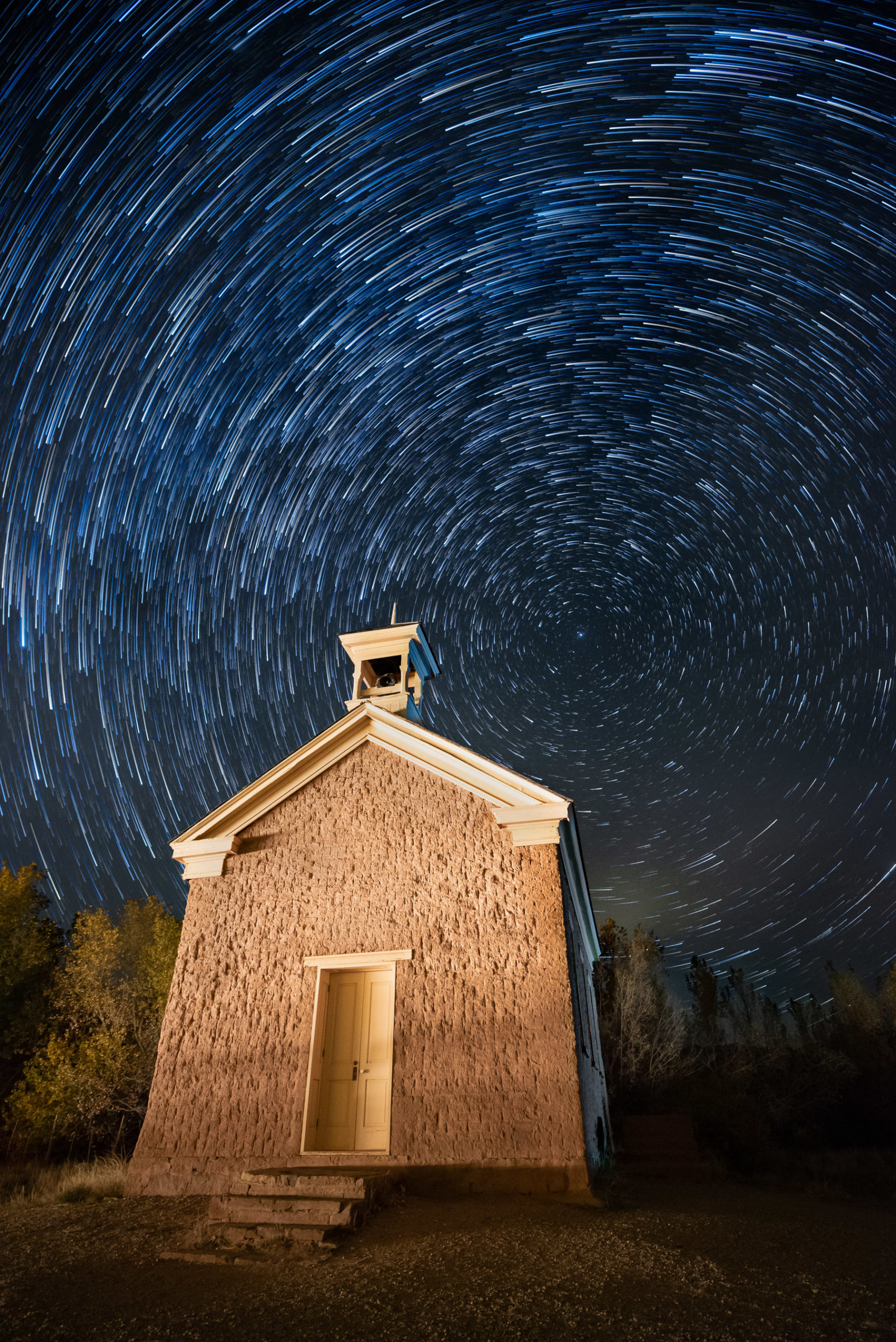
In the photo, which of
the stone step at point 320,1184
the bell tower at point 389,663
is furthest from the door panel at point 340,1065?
the bell tower at point 389,663

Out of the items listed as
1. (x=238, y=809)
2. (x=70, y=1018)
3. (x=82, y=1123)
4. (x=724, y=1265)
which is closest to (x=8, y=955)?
(x=70, y=1018)

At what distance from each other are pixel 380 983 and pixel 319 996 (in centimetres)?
94

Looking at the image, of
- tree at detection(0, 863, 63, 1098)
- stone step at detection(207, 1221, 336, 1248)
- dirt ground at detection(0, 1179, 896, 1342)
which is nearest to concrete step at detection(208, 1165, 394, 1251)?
stone step at detection(207, 1221, 336, 1248)

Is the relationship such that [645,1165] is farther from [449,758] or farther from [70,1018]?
[70,1018]

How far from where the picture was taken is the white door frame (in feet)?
31.7

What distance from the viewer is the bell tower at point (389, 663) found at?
15297 mm

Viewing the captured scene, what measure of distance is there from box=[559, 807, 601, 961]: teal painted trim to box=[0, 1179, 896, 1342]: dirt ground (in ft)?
17.1

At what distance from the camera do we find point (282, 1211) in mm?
7000

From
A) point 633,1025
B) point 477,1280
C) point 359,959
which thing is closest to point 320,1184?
point 477,1280

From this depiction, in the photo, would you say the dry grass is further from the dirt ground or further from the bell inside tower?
the bell inside tower

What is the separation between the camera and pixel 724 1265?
562cm

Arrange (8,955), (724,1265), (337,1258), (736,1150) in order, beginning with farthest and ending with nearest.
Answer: (8,955) → (736,1150) → (337,1258) → (724,1265)

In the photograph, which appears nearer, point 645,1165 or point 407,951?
point 407,951

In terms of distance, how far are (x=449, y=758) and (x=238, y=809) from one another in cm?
403
